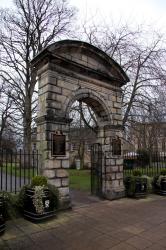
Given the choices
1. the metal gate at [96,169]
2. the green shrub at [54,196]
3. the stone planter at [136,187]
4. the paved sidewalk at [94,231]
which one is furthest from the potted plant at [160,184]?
the green shrub at [54,196]

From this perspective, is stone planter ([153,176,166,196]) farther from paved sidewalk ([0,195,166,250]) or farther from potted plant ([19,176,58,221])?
potted plant ([19,176,58,221])

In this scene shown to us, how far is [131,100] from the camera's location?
1251 cm

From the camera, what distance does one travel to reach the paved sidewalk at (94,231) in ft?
14.2

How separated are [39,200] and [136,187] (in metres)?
4.16

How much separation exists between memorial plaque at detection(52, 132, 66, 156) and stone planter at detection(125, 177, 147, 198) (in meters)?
3.18

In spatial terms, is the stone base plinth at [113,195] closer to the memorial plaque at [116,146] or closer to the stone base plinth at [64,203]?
the memorial plaque at [116,146]

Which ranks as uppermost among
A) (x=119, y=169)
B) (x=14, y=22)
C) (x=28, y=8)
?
(x=28, y=8)

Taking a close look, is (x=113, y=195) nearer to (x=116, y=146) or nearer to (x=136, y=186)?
(x=136, y=186)

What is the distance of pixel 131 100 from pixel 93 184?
5.63 m

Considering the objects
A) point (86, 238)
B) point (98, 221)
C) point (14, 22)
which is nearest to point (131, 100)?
point (98, 221)

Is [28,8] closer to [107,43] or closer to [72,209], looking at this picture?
[107,43]

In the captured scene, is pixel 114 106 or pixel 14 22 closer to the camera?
pixel 114 106

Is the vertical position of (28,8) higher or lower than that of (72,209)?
higher

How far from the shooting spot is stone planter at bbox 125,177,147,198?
840 cm
